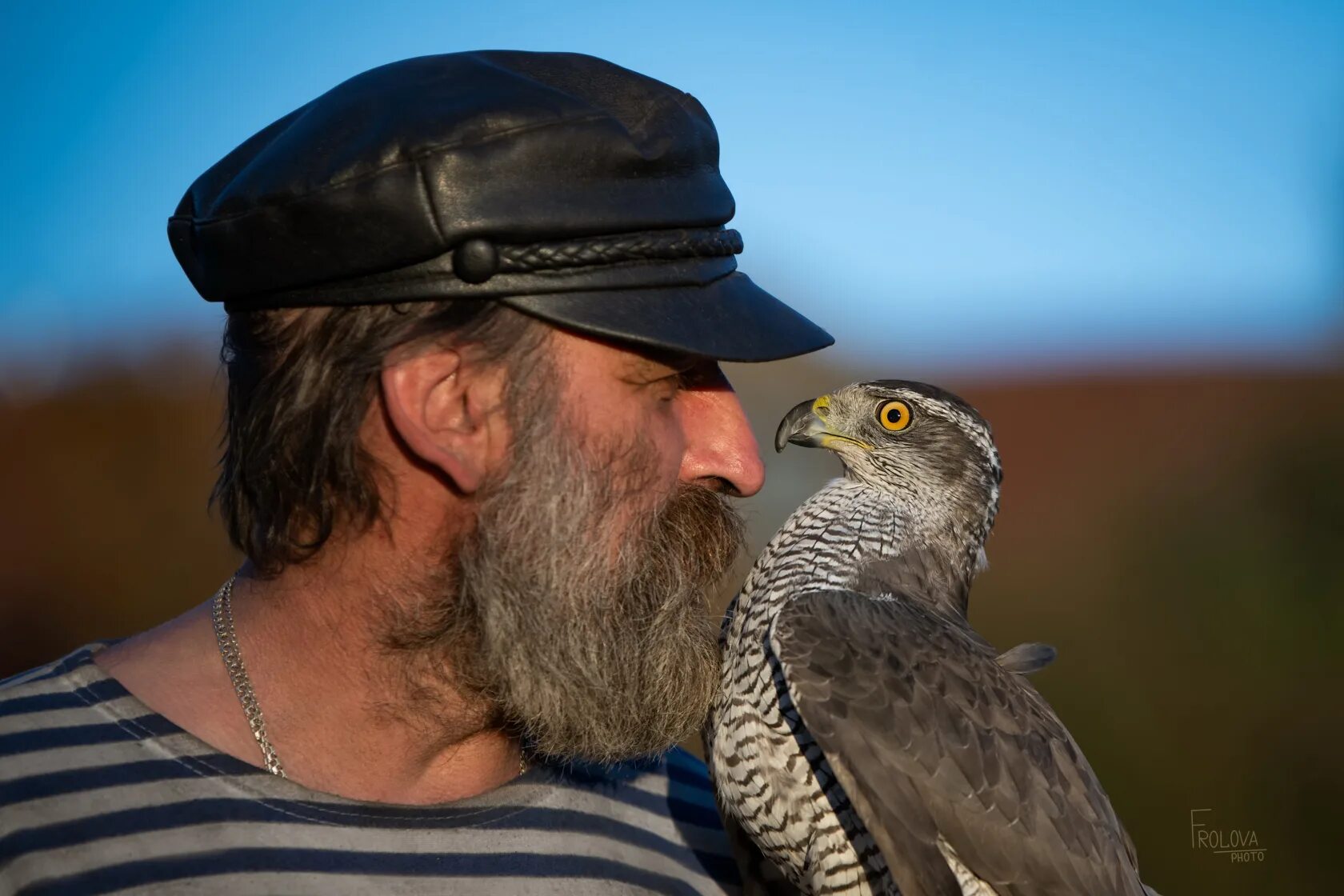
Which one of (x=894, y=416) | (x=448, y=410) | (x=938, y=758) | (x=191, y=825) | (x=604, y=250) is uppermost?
(x=604, y=250)

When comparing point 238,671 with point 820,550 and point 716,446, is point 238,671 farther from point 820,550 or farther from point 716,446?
point 820,550

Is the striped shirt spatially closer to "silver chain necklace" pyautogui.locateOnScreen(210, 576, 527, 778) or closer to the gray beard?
"silver chain necklace" pyautogui.locateOnScreen(210, 576, 527, 778)

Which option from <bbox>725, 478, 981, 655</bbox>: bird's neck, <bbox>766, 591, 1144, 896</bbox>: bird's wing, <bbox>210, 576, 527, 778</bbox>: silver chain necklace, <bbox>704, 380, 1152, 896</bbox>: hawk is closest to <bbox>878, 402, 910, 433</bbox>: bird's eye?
<bbox>725, 478, 981, 655</bbox>: bird's neck

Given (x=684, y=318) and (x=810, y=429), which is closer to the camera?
(x=684, y=318)

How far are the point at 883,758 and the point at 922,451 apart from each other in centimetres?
119

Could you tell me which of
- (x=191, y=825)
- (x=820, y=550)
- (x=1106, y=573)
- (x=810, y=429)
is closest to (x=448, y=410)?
(x=191, y=825)

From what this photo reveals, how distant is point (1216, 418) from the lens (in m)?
11.8

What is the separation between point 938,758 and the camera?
2.09 m

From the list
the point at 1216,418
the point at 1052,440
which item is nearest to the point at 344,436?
the point at 1052,440

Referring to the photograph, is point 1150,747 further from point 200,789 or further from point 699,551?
point 200,789

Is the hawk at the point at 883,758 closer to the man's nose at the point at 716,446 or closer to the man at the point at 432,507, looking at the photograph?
the man at the point at 432,507

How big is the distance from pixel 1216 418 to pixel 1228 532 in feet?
5.85

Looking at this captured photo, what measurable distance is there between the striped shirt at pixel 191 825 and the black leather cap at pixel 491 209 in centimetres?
75

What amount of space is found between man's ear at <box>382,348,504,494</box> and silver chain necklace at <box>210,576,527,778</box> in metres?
0.49
